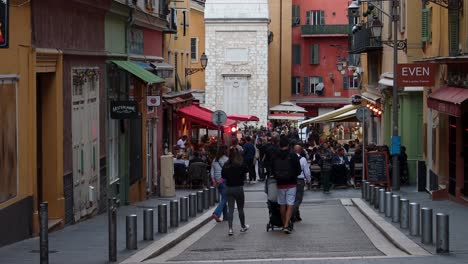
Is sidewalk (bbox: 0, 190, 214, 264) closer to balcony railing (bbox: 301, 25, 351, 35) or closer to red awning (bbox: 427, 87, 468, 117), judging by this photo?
red awning (bbox: 427, 87, 468, 117)

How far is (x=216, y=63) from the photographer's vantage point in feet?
265

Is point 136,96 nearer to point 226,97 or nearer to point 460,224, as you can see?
point 460,224

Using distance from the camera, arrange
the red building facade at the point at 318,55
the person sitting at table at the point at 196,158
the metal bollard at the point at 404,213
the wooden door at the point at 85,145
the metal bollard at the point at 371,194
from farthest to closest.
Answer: the red building facade at the point at 318,55 < the person sitting at table at the point at 196,158 < the metal bollard at the point at 371,194 < the wooden door at the point at 85,145 < the metal bollard at the point at 404,213

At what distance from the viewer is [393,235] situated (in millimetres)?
20297

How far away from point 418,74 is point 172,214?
11033 mm

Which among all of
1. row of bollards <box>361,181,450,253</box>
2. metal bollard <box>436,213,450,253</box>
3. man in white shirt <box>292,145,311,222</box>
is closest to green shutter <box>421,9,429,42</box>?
row of bollards <box>361,181,450,253</box>

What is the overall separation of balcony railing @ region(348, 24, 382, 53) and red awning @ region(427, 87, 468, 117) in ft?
54.8

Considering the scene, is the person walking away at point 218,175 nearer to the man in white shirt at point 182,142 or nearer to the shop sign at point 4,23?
the shop sign at point 4,23

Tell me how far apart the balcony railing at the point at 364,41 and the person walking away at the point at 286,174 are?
80.8 ft

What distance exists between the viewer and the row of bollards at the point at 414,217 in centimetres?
1697

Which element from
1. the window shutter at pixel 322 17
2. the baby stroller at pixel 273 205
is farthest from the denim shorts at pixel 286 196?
the window shutter at pixel 322 17

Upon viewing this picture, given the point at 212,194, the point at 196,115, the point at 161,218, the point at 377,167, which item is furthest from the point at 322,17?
the point at 161,218

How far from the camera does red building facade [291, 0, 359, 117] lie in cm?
8956

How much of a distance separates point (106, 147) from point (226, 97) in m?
54.1
